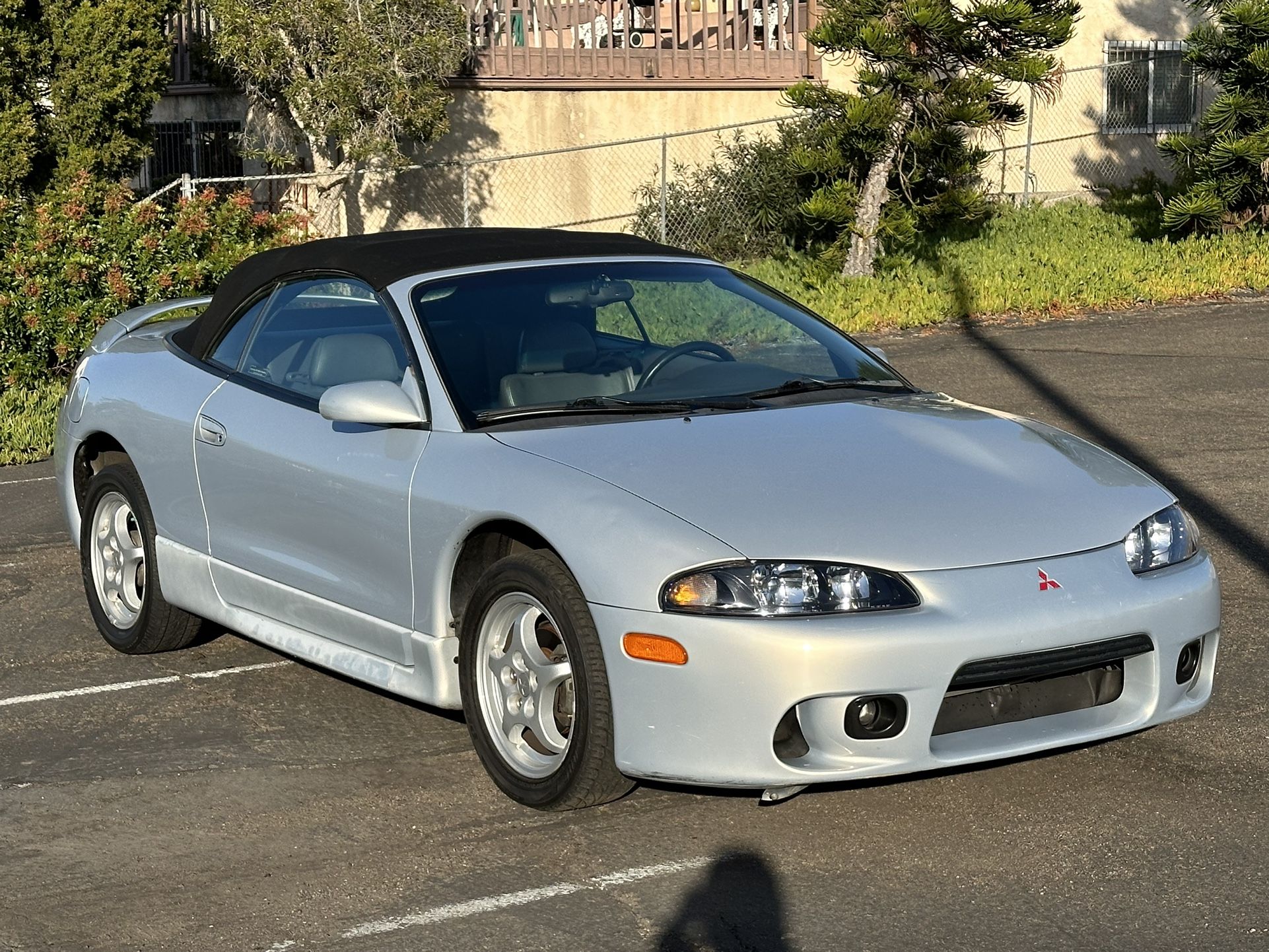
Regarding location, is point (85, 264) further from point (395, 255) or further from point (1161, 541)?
point (1161, 541)

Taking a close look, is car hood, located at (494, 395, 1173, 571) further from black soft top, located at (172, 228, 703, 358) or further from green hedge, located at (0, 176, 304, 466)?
green hedge, located at (0, 176, 304, 466)

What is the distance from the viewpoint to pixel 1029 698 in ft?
15.2

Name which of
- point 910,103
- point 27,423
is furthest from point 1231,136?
point 27,423

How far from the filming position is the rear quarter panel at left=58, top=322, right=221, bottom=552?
6270 mm

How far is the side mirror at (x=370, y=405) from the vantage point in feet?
17.1

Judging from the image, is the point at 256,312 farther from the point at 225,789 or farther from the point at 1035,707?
the point at 1035,707

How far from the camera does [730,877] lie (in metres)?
4.40

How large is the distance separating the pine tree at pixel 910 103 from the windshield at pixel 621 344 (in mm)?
10961

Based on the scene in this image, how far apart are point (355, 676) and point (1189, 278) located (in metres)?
13.4

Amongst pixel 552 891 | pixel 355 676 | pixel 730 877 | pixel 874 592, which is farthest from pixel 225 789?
pixel 874 592

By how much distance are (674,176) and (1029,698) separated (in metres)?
17.9

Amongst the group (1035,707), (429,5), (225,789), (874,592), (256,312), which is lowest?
(225,789)

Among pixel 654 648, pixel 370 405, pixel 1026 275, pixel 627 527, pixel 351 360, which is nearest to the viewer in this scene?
pixel 654 648

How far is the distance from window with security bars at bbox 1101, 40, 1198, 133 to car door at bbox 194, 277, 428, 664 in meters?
20.6
